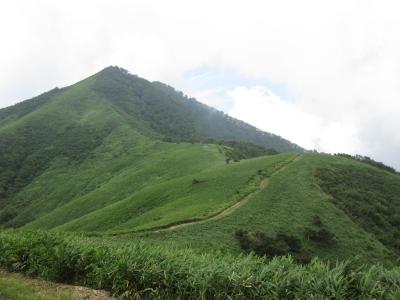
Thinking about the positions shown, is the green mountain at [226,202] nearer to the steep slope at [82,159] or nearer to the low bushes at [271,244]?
the low bushes at [271,244]

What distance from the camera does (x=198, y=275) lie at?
1418 cm

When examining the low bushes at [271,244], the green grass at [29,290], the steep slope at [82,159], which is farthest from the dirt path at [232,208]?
the green grass at [29,290]

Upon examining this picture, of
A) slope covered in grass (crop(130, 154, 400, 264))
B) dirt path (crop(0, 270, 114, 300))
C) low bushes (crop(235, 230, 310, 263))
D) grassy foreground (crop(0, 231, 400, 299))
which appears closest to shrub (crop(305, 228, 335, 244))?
slope covered in grass (crop(130, 154, 400, 264))

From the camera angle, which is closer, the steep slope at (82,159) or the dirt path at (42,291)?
the dirt path at (42,291)

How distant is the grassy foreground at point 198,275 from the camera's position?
13227 millimetres

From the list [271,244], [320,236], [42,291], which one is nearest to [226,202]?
[271,244]

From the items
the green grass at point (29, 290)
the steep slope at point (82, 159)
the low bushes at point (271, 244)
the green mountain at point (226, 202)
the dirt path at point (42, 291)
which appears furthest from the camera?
the steep slope at point (82, 159)

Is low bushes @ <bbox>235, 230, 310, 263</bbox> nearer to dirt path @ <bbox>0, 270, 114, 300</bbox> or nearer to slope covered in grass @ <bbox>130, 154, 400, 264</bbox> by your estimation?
slope covered in grass @ <bbox>130, 154, 400, 264</bbox>

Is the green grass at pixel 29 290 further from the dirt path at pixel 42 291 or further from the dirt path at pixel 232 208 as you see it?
the dirt path at pixel 232 208

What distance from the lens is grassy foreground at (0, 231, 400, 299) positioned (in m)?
13.2

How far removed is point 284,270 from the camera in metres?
14.8

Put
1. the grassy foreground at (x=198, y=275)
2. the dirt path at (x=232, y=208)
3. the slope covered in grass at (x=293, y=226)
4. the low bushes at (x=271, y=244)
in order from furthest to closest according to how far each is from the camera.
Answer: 1. the dirt path at (x=232, y=208)
2. the slope covered in grass at (x=293, y=226)
3. the low bushes at (x=271, y=244)
4. the grassy foreground at (x=198, y=275)

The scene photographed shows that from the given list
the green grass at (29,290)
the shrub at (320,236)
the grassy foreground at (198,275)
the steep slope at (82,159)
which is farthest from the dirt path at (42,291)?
the steep slope at (82,159)

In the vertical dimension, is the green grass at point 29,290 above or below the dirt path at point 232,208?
below
